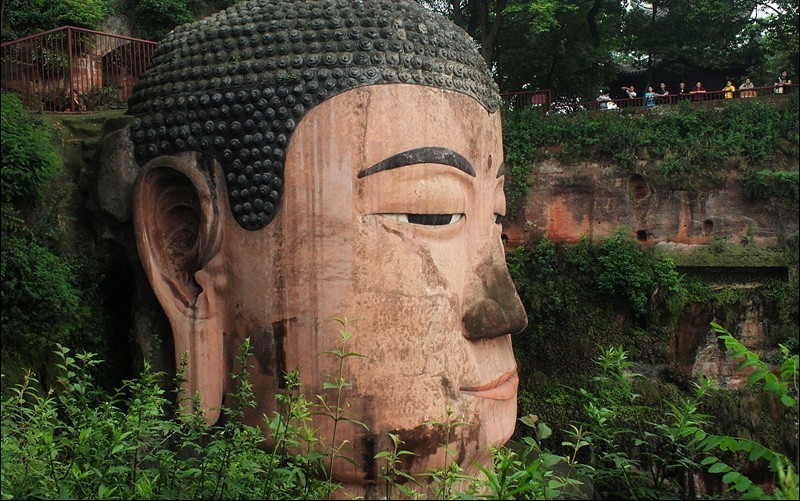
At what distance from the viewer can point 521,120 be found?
49.7ft

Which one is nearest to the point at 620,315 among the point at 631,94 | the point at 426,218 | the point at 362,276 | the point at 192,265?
the point at 631,94

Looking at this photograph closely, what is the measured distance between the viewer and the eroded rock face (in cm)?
1328

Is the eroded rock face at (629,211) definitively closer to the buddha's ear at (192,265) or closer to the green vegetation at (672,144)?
the green vegetation at (672,144)

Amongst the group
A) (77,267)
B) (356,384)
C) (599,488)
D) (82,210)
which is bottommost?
(599,488)

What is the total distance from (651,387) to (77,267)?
1013 centimetres

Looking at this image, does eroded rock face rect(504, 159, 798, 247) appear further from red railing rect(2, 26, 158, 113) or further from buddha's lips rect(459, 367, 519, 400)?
buddha's lips rect(459, 367, 519, 400)

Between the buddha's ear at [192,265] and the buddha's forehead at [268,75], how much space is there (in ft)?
0.52

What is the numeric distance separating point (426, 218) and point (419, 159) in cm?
38

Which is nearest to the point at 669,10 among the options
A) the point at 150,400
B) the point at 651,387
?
the point at 651,387

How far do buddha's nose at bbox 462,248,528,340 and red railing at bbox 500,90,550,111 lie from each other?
11.7 metres

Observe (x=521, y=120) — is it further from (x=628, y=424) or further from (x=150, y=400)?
(x=150, y=400)

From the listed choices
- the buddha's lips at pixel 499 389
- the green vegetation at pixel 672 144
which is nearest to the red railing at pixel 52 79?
the buddha's lips at pixel 499 389

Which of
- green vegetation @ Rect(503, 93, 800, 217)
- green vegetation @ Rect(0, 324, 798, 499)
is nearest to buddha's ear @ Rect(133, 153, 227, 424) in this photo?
green vegetation @ Rect(0, 324, 798, 499)

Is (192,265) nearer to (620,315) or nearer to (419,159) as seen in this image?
(419,159)
